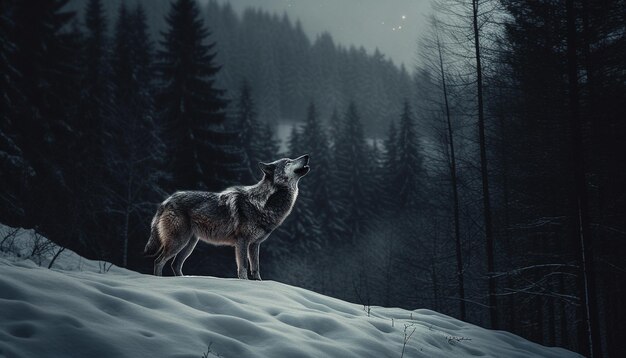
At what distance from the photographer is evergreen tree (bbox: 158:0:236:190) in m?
17.0

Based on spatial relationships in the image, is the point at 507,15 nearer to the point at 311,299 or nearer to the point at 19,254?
the point at 311,299

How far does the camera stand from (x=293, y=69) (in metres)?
85.6

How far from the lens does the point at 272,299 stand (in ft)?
13.9

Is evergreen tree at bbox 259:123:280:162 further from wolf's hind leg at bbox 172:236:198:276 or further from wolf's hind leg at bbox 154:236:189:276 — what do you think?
wolf's hind leg at bbox 154:236:189:276

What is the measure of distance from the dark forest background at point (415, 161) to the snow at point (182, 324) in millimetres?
2738

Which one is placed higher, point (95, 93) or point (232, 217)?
point (95, 93)

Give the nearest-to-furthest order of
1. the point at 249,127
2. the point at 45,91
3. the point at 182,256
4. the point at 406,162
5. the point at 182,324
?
the point at 182,324
the point at 182,256
the point at 45,91
the point at 249,127
the point at 406,162

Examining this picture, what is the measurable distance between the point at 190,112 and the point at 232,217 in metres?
13.6

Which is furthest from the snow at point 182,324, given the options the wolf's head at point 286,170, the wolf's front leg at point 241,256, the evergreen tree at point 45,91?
the evergreen tree at point 45,91

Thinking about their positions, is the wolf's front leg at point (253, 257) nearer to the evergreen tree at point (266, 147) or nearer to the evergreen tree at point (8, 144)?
the evergreen tree at point (8, 144)

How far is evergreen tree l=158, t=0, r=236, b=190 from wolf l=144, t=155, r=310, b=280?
1070 cm

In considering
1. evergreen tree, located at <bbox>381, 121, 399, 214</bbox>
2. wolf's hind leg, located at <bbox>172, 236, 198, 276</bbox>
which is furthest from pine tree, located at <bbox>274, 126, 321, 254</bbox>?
wolf's hind leg, located at <bbox>172, 236, 198, 276</bbox>

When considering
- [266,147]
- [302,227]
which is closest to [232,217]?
[302,227]

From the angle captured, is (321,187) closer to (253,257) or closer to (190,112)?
(190,112)
